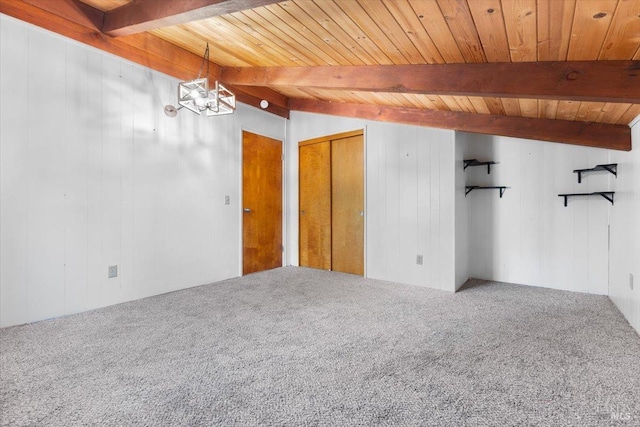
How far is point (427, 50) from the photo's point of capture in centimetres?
229

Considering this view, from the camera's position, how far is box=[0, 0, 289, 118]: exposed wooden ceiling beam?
104 inches

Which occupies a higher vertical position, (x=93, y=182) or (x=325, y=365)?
(x=93, y=182)

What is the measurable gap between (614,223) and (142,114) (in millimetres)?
5178

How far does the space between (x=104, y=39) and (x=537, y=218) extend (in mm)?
5281

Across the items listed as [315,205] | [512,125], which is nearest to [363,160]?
[315,205]

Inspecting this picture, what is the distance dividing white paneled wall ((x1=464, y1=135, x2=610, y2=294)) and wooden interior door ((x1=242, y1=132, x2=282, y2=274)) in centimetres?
290

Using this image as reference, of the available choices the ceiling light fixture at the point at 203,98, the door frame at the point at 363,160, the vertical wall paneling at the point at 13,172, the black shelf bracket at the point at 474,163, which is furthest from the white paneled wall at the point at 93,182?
the black shelf bracket at the point at 474,163

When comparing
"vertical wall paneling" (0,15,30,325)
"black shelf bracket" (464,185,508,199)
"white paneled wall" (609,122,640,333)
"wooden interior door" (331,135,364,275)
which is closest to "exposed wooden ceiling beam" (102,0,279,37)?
"vertical wall paneling" (0,15,30,325)

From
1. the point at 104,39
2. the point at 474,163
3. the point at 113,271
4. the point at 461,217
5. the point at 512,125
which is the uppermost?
the point at 104,39

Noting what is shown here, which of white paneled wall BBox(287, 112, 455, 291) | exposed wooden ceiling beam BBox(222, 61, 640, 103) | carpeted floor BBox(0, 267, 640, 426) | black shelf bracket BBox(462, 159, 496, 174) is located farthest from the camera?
black shelf bracket BBox(462, 159, 496, 174)

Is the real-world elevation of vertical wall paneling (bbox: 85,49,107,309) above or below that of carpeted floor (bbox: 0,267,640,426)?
above

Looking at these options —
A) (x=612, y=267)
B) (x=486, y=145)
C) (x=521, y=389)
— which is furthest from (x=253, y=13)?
(x=612, y=267)

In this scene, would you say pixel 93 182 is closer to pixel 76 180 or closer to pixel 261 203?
pixel 76 180

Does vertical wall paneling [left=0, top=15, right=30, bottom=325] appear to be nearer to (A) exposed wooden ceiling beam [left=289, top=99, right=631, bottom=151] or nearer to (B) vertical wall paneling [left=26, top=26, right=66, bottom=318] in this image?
(B) vertical wall paneling [left=26, top=26, right=66, bottom=318]
